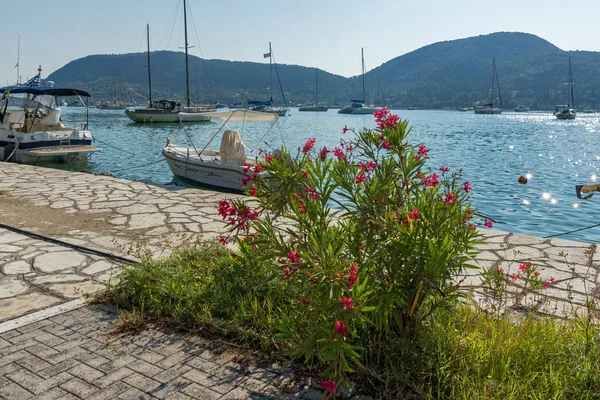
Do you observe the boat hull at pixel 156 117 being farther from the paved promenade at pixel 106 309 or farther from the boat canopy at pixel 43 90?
the paved promenade at pixel 106 309

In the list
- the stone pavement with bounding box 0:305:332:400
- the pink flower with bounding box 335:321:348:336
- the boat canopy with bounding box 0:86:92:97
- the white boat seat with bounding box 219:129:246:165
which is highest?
the boat canopy with bounding box 0:86:92:97

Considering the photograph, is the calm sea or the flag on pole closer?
the calm sea

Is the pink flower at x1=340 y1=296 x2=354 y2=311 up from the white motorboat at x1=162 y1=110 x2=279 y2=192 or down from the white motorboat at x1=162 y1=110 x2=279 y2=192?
down

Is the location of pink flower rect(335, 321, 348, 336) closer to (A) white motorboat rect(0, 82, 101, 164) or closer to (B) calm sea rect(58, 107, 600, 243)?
(B) calm sea rect(58, 107, 600, 243)

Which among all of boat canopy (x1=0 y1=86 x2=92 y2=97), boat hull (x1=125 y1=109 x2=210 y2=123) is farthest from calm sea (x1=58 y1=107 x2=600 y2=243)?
boat hull (x1=125 y1=109 x2=210 y2=123)

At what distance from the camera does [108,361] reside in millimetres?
3254

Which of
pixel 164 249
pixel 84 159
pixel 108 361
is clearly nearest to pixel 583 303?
pixel 108 361

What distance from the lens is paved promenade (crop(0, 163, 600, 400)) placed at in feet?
9.82

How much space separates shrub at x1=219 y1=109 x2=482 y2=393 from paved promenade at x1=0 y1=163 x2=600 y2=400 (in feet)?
1.69

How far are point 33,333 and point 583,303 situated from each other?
4581 millimetres

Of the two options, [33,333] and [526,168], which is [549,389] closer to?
[33,333]

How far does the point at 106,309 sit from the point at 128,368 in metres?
1.07

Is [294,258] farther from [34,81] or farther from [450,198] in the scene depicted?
[34,81]

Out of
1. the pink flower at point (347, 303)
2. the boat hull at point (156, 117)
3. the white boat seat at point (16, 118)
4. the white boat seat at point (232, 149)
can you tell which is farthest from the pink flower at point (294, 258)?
the boat hull at point (156, 117)
